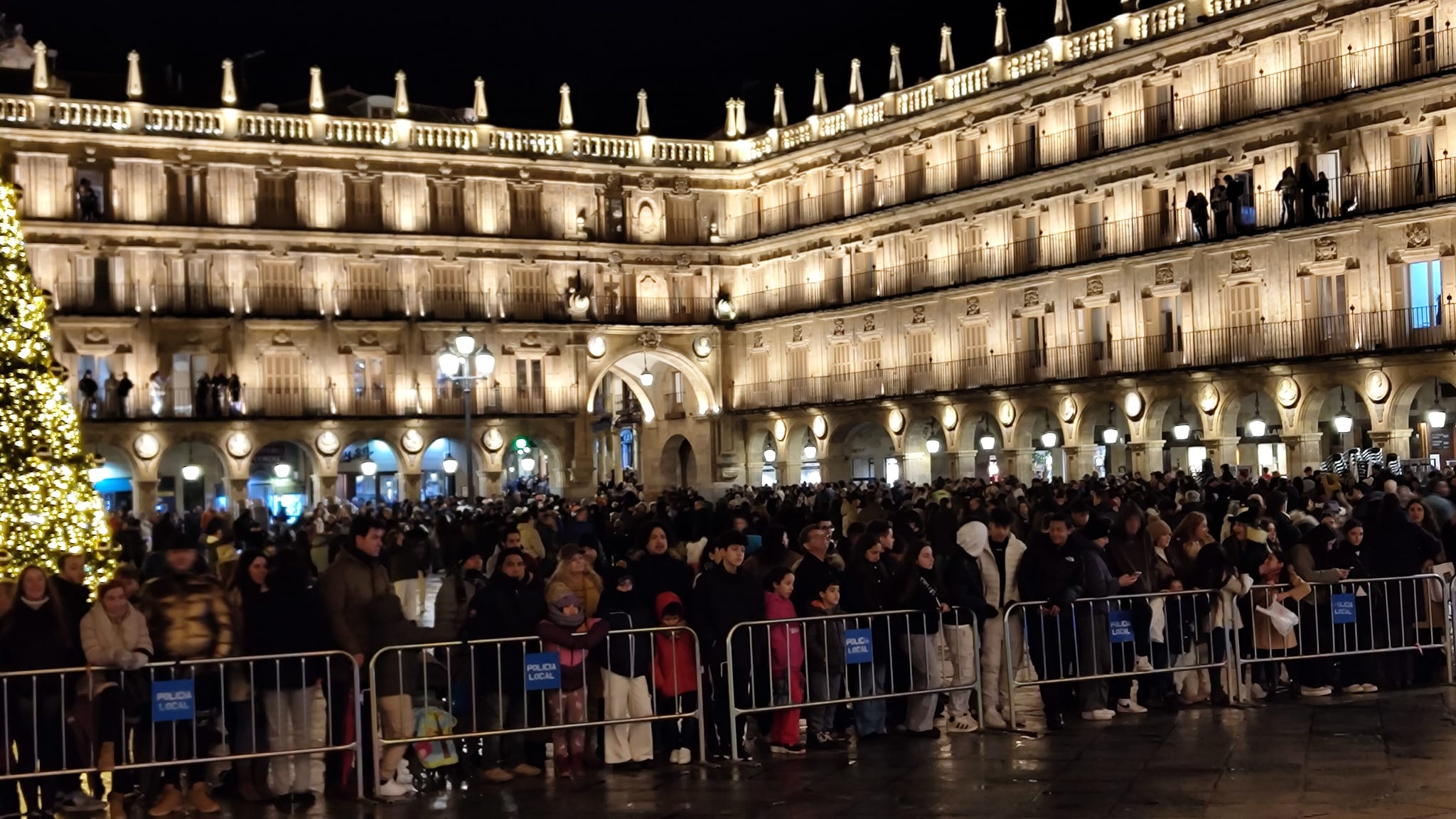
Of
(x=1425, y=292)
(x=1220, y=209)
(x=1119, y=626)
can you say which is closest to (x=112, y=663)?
(x=1119, y=626)

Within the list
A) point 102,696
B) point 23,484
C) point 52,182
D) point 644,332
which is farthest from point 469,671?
point 644,332

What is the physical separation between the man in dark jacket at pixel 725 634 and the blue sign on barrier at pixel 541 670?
1077 millimetres

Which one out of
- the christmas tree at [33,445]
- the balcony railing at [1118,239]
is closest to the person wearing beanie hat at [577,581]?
the christmas tree at [33,445]

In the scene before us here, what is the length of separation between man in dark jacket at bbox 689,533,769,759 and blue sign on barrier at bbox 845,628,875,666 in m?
0.70

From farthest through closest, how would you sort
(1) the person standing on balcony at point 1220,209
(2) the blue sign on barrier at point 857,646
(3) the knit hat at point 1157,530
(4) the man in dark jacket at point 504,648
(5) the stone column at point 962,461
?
(5) the stone column at point 962,461, (1) the person standing on balcony at point 1220,209, (3) the knit hat at point 1157,530, (2) the blue sign on barrier at point 857,646, (4) the man in dark jacket at point 504,648

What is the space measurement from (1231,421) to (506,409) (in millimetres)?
22661

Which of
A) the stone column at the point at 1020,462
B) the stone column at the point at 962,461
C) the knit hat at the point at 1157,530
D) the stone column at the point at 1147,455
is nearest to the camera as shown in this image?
the knit hat at the point at 1157,530

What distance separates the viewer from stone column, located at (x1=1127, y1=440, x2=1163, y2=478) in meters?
44.7

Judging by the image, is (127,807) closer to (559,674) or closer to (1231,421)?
(559,674)

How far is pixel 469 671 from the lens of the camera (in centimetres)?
1272

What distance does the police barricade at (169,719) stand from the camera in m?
11.6

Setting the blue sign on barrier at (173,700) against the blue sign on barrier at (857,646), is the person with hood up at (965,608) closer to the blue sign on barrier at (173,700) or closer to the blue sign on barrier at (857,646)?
the blue sign on barrier at (857,646)

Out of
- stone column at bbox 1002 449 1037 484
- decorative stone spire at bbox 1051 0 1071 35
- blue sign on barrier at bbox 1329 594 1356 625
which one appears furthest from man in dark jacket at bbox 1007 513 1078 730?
decorative stone spire at bbox 1051 0 1071 35

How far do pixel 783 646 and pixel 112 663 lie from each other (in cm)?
472
